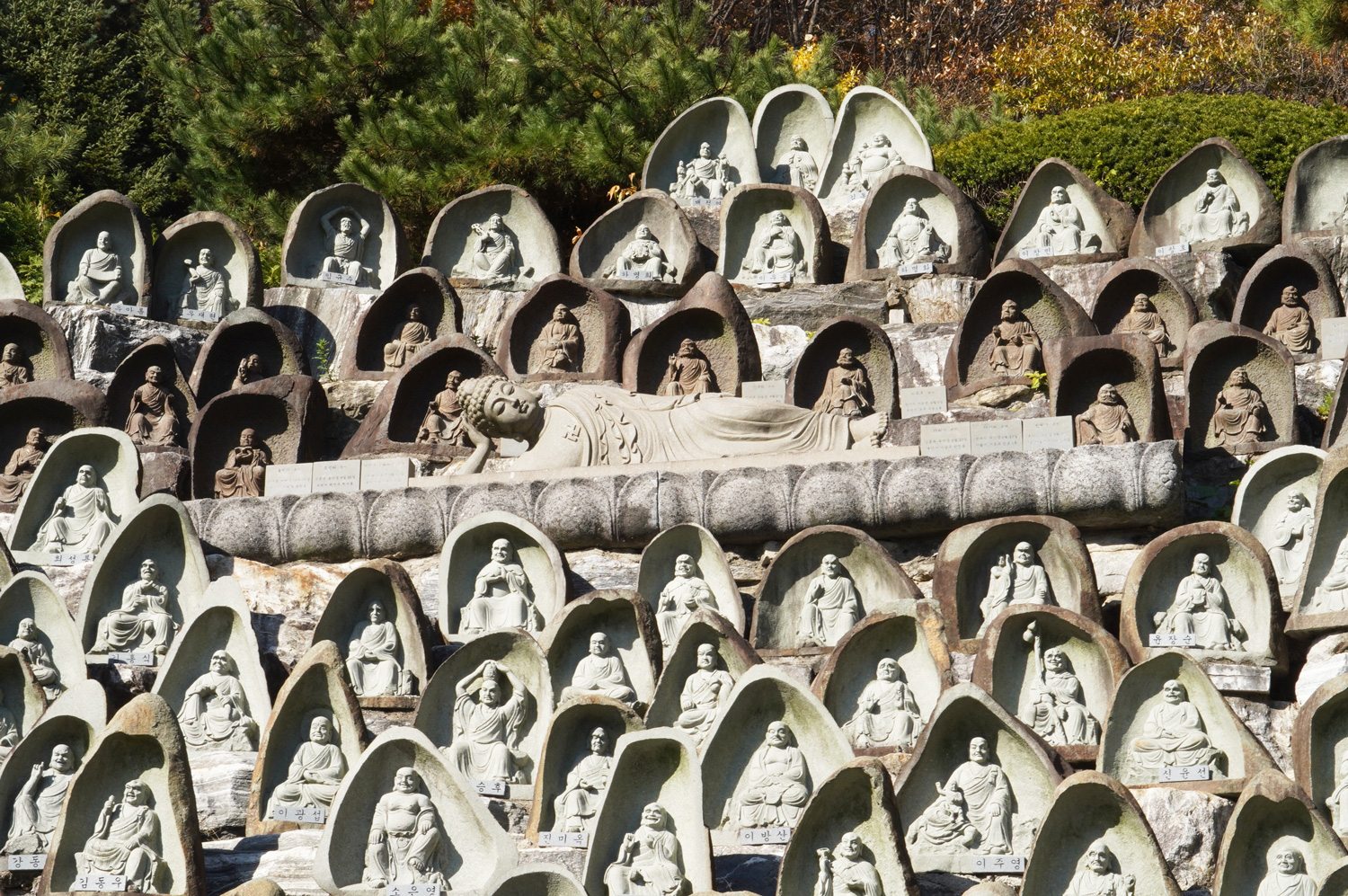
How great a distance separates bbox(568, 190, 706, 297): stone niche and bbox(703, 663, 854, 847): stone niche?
7.46 metres

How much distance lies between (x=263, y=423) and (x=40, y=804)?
4976 millimetres

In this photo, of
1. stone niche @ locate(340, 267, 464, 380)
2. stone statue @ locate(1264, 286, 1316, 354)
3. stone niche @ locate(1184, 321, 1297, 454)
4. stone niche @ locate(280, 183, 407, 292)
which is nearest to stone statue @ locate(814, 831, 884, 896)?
stone niche @ locate(1184, 321, 1297, 454)

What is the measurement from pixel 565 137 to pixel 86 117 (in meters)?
5.51

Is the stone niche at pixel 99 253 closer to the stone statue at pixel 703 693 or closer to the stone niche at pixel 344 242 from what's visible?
the stone niche at pixel 344 242

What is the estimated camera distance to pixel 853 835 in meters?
8.88

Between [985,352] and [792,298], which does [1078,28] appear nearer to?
[792,298]

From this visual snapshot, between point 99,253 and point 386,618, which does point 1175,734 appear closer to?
point 386,618

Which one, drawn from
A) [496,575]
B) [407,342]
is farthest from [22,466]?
[496,575]

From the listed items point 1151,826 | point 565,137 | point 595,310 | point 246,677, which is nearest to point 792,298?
point 595,310

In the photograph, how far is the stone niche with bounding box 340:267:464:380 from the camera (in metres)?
16.2

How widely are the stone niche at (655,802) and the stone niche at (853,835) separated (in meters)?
0.38

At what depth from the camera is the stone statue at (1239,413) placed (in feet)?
44.5

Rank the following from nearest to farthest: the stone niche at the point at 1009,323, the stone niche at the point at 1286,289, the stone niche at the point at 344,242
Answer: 1. the stone niche at the point at 1009,323
2. the stone niche at the point at 1286,289
3. the stone niche at the point at 344,242

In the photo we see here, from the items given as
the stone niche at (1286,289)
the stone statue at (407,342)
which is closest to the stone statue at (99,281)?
the stone statue at (407,342)
